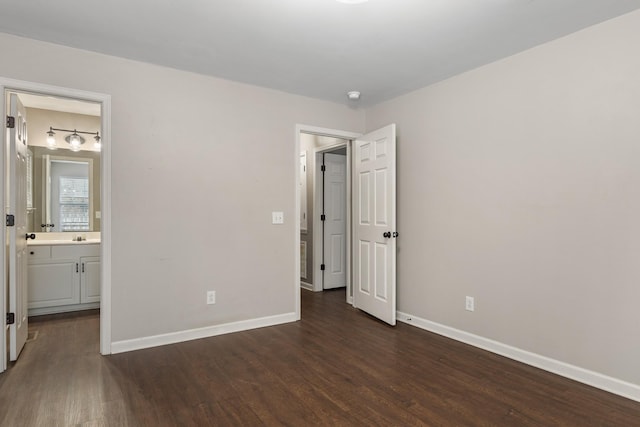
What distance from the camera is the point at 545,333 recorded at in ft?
8.57

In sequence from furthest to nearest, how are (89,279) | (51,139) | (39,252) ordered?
(51,139)
(89,279)
(39,252)

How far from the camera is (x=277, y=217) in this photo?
3.71 metres

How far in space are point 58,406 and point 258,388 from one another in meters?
1.17

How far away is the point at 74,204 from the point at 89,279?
3.43 ft

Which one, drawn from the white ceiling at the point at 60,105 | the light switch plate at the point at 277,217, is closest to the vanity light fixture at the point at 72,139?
the white ceiling at the point at 60,105

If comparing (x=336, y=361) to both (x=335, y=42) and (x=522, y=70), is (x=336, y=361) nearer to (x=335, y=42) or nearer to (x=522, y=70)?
(x=335, y=42)

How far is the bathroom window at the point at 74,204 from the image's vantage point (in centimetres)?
448

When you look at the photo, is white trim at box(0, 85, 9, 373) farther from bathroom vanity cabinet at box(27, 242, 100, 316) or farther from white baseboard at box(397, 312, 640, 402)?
white baseboard at box(397, 312, 640, 402)

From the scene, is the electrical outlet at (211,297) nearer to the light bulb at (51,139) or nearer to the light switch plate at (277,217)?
the light switch plate at (277,217)

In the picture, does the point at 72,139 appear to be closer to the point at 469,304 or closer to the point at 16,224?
the point at 16,224

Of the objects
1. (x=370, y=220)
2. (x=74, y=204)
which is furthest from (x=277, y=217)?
(x=74, y=204)

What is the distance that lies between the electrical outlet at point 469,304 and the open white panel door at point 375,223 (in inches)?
27.1

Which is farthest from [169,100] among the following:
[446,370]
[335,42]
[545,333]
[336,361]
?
[545,333]

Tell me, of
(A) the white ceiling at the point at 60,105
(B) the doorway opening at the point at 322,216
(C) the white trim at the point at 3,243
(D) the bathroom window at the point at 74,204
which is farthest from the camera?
(B) the doorway opening at the point at 322,216
